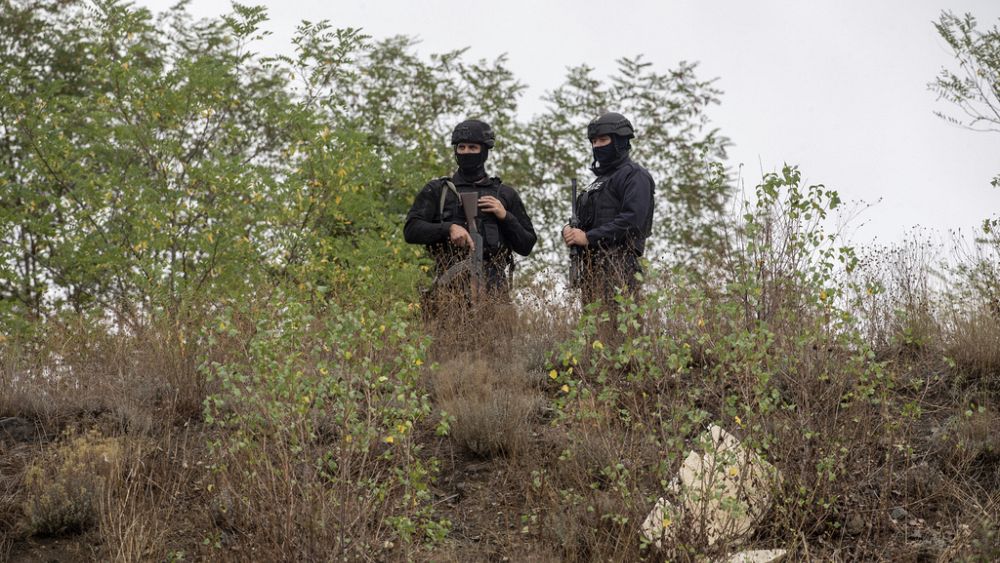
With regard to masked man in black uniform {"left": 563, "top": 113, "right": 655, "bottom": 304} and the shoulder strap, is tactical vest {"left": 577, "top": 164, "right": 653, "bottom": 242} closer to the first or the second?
masked man in black uniform {"left": 563, "top": 113, "right": 655, "bottom": 304}

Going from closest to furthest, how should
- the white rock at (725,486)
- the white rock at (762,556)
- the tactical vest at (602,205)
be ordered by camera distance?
the white rock at (725,486) < the white rock at (762,556) < the tactical vest at (602,205)

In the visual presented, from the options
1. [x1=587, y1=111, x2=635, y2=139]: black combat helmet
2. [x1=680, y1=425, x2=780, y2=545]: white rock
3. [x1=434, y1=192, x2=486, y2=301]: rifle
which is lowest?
Result: [x1=680, y1=425, x2=780, y2=545]: white rock

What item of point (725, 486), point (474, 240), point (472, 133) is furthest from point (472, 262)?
point (725, 486)

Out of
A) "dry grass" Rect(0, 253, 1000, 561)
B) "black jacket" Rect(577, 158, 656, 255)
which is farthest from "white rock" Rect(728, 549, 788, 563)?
"black jacket" Rect(577, 158, 656, 255)

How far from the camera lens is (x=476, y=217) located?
Result: 916cm

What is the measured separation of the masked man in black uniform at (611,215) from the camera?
839 cm

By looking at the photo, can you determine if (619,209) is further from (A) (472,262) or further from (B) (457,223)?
(B) (457,223)

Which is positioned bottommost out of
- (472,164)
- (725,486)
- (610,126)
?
(725,486)

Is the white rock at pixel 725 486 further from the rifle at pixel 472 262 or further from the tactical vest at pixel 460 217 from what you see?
the tactical vest at pixel 460 217

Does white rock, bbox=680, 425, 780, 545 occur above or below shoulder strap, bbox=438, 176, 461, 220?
below

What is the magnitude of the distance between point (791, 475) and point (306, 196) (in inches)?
300

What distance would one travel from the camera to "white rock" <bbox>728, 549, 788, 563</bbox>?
5152mm

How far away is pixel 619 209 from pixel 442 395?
222 centimetres

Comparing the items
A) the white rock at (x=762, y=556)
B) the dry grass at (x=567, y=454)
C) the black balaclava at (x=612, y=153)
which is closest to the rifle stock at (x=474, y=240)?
the black balaclava at (x=612, y=153)
